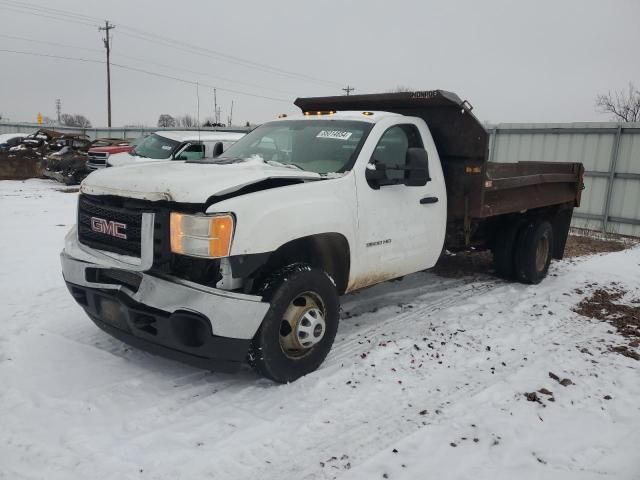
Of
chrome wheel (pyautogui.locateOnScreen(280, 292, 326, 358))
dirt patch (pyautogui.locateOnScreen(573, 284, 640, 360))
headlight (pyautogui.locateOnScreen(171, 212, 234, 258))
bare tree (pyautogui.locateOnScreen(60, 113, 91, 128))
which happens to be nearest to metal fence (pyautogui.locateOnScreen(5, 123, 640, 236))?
dirt patch (pyautogui.locateOnScreen(573, 284, 640, 360))

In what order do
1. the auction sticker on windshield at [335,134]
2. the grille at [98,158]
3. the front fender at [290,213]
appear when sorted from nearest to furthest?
the front fender at [290,213] < the auction sticker on windshield at [335,134] < the grille at [98,158]

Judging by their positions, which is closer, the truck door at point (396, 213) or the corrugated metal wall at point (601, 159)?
the truck door at point (396, 213)

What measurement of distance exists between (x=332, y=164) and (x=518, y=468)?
2630 mm

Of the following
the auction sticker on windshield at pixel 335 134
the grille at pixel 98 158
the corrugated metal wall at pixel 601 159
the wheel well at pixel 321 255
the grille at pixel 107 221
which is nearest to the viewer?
the grille at pixel 107 221

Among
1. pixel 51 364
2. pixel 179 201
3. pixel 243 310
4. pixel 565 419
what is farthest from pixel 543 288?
pixel 51 364

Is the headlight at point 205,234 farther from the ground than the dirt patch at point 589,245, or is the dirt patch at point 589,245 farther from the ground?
the headlight at point 205,234

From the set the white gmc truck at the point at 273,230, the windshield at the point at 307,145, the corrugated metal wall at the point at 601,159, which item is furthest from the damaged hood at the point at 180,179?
the corrugated metal wall at the point at 601,159

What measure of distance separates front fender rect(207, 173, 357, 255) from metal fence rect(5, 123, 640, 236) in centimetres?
1074

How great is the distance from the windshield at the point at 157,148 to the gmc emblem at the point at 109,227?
906 cm

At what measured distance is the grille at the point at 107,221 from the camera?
3.49 metres

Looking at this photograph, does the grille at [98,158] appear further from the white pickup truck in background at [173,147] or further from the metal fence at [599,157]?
the metal fence at [599,157]

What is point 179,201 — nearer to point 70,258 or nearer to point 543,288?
point 70,258

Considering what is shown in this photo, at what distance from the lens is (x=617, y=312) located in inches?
226

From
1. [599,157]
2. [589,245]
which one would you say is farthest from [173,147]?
[599,157]
